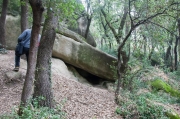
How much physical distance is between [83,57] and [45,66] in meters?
5.05

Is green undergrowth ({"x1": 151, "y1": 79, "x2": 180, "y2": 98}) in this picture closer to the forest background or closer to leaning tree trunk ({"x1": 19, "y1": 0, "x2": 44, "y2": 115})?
the forest background

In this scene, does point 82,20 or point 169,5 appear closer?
Result: point 169,5

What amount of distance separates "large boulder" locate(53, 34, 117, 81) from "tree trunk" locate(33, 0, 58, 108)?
4715 millimetres

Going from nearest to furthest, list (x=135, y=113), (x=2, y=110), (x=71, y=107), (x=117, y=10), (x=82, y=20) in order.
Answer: (x=2, y=110)
(x=71, y=107)
(x=135, y=113)
(x=117, y=10)
(x=82, y=20)

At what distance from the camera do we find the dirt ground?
6156mm

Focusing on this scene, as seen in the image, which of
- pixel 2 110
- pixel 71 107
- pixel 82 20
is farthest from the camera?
pixel 82 20

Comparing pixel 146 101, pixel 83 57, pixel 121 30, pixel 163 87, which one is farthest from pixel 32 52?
pixel 163 87

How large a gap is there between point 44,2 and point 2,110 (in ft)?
10.1

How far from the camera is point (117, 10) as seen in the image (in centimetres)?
1443

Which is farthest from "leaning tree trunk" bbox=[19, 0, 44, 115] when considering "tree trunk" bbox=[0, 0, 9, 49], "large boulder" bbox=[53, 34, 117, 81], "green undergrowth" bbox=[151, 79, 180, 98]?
"green undergrowth" bbox=[151, 79, 180, 98]

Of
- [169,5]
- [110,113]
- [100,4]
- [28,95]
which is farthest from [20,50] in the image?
[100,4]

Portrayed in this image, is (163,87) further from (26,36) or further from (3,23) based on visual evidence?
(3,23)

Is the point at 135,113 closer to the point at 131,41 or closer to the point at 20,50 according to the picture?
the point at 131,41

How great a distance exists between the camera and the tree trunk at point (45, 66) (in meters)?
5.66
